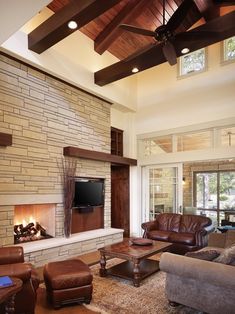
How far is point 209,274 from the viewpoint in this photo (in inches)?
99.9

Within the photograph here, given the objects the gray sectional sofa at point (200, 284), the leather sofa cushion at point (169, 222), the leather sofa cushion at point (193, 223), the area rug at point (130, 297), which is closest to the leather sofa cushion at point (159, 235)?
the leather sofa cushion at point (169, 222)

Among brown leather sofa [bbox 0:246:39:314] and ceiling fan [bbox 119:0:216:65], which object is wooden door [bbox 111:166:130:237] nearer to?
ceiling fan [bbox 119:0:216:65]

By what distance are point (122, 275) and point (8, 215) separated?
86.1 inches

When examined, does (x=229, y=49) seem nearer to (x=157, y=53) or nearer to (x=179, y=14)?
(x=157, y=53)

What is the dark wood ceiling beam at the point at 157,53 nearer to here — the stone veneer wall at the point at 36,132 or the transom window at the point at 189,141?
the stone veneer wall at the point at 36,132

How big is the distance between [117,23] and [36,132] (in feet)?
9.86

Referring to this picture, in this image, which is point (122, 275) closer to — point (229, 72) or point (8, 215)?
point (8, 215)

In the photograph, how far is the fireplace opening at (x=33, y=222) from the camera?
482 cm

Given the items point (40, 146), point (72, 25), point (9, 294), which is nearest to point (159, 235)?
point (40, 146)

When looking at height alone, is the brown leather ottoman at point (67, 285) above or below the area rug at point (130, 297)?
above

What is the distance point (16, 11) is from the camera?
2.96 m

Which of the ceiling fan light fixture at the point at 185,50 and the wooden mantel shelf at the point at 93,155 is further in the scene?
the wooden mantel shelf at the point at 93,155

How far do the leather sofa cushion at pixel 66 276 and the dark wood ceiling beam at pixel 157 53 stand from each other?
3857mm

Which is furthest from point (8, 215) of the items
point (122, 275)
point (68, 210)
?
point (122, 275)
